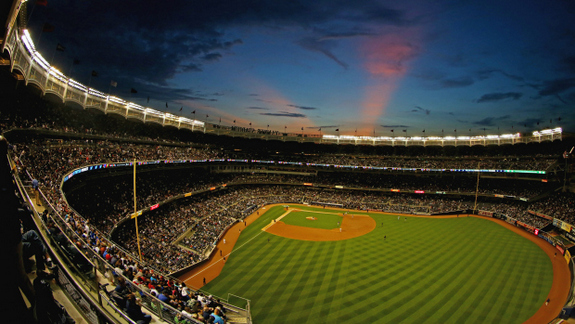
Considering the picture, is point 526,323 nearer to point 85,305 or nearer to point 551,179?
point 85,305

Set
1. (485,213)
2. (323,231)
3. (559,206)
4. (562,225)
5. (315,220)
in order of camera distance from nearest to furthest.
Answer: (562,225), (559,206), (323,231), (315,220), (485,213)

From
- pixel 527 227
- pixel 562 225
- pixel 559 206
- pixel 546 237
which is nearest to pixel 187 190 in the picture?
pixel 546 237

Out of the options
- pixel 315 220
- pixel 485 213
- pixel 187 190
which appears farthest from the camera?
pixel 485 213

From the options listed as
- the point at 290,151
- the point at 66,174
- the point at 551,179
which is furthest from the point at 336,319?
the point at 290,151

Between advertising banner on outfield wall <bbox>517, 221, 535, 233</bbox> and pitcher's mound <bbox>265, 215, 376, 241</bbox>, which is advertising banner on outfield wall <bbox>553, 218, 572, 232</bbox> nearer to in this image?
advertising banner on outfield wall <bbox>517, 221, 535, 233</bbox>

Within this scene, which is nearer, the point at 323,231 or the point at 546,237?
the point at 546,237

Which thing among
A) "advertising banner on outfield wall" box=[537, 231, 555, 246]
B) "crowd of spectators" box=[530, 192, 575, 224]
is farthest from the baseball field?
"crowd of spectators" box=[530, 192, 575, 224]

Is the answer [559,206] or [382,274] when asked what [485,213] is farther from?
[382,274]
